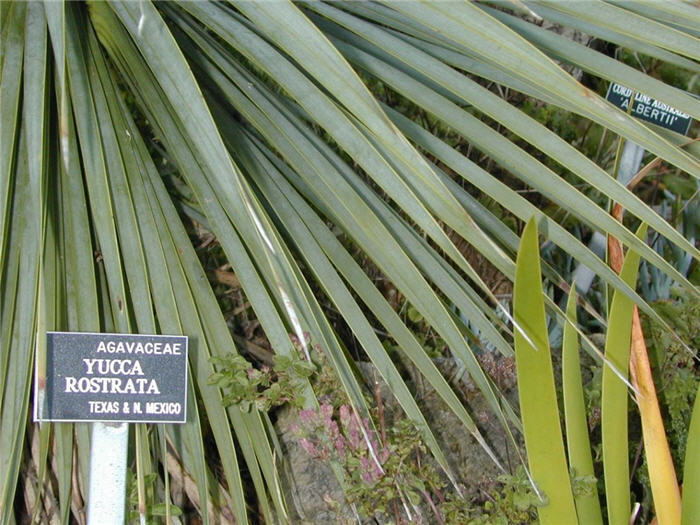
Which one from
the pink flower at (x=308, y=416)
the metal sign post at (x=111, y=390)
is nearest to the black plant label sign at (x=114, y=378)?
the metal sign post at (x=111, y=390)

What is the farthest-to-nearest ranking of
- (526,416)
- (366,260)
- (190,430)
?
(366,260) < (190,430) < (526,416)

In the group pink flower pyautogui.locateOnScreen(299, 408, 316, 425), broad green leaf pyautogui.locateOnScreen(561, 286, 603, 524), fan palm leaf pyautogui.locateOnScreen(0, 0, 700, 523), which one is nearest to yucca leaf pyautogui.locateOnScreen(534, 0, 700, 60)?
fan palm leaf pyautogui.locateOnScreen(0, 0, 700, 523)

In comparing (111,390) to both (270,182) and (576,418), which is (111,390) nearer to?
(270,182)

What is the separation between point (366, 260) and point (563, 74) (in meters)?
1.11

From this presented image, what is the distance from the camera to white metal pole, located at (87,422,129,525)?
3.30ft

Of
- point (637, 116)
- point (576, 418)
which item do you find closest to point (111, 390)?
point (576, 418)

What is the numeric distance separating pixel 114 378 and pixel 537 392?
535mm

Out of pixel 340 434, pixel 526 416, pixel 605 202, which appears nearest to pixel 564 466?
pixel 526 416

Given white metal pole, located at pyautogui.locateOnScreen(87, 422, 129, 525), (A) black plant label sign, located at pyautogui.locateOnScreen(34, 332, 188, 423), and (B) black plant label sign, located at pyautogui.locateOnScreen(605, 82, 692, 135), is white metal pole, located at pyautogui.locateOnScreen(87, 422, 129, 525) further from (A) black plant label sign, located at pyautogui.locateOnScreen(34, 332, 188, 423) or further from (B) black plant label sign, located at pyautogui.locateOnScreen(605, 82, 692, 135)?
(B) black plant label sign, located at pyautogui.locateOnScreen(605, 82, 692, 135)

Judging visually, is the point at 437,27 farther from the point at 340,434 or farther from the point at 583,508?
the point at 583,508

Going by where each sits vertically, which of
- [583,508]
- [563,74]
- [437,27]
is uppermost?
[437,27]

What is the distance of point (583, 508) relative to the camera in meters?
1.18

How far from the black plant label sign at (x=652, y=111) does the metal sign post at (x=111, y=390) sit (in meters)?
1.21

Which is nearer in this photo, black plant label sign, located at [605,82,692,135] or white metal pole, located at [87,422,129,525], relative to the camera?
white metal pole, located at [87,422,129,525]
